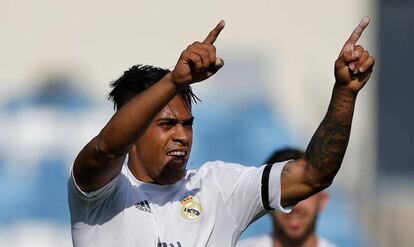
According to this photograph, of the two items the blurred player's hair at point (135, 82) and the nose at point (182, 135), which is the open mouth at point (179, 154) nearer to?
the nose at point (182, 135)

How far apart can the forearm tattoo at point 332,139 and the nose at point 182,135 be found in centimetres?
57

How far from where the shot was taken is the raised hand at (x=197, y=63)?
382 centimetres

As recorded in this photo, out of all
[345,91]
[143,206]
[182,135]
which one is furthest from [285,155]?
[345,91]

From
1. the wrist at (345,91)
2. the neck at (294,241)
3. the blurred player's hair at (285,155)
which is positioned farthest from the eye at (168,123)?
the neck at (294,241)

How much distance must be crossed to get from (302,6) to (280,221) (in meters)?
3.44

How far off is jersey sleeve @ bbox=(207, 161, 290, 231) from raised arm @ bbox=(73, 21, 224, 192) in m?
0.57

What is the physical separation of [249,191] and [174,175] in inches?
13.6

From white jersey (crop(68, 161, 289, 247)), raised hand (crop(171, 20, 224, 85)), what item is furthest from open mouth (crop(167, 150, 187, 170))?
raised hand (crop(171, 20, 224, 85))

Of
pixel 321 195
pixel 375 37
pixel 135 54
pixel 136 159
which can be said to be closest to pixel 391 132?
pixel 375 37

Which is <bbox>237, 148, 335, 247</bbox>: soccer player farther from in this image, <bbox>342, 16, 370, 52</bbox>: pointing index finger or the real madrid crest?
<bbox>342, 16, 370, 52</bbox>: pointing index finger

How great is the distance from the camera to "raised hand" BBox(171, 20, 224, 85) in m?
3.82

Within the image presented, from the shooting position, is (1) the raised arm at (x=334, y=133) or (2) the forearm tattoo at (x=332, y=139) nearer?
(1) the raised arm at (x=334, y=133)

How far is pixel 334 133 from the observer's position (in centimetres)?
429

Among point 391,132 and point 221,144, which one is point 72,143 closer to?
point 221,144
